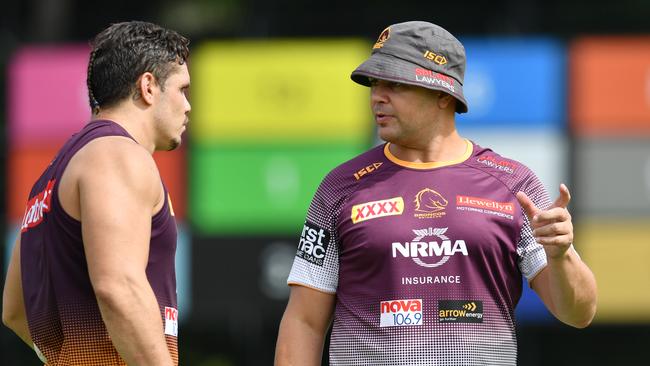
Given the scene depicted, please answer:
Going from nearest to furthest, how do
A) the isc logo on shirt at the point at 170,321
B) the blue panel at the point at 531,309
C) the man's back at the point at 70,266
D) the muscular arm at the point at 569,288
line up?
the man's back at the point at 70,266 → the isc logo on shirt at the point at 170,321 → the muscular arm at the point at 569,288 → the blue panel at the point at 531,309

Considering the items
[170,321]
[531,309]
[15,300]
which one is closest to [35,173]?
[531,309]

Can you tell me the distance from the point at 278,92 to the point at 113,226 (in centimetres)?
555

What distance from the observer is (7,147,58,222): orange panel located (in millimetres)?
8930

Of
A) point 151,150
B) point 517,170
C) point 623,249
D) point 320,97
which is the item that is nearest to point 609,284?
Answer: point 623,249

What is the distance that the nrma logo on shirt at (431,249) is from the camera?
393cm

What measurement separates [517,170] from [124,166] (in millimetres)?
1347

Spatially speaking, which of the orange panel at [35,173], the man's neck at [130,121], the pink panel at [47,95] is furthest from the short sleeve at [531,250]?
the pink panel at [47,95]

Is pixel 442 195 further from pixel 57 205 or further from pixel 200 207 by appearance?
pixel 200 207

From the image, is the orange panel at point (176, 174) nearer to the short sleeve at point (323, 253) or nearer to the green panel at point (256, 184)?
the green panel at point (256, 184)

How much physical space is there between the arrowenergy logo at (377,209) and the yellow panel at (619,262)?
4.69 m

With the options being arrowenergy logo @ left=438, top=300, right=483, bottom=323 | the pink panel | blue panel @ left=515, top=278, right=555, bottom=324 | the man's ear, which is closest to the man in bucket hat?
arrowenergy logo @ left=438, top=300, right=483, bottom=323

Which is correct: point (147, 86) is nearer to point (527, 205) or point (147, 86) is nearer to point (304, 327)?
point (304, 327)

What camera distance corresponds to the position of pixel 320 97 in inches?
347

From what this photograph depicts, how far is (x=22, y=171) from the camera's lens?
8.96 metres
